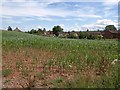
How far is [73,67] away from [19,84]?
2.17m

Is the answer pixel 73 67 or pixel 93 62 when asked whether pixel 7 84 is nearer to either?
pixel 73 67

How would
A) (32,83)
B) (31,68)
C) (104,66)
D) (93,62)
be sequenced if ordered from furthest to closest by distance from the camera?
1. (93,62)
2. (31,68)
3. (104,66)
4. (32,83)

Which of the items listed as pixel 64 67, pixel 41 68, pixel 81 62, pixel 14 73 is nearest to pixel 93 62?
pixel 81 62

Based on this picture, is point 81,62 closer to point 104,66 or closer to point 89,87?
point 104,66

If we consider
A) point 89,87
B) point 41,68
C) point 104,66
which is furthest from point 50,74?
point 89,87

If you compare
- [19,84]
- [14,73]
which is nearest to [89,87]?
[19,84]

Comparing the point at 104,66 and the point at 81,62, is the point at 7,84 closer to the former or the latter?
the point at 104,66

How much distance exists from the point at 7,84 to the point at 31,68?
5.49 feet

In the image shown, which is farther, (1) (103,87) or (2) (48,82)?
(2) (48,82)

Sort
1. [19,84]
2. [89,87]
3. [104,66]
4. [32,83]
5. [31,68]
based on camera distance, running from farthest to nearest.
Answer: [31,68] → [104,66] → [19,84] → [32,83] → [89,87]

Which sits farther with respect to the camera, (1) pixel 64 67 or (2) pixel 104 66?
(1) pixel 64 67

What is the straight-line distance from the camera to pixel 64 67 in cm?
791

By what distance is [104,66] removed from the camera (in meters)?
7.12

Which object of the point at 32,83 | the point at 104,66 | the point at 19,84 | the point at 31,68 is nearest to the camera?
the point at 32,83
